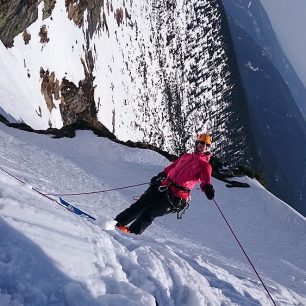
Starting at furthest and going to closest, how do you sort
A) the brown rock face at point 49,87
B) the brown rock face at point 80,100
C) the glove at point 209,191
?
the brown rock face at point 80,100 < the brown rock face at point 49,87 < the glove at point 209,191

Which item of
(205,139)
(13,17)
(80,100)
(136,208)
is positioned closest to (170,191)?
(136,208)

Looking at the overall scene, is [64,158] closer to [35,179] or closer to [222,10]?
[35,179]

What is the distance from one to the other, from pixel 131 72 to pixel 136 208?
6970 centimetres

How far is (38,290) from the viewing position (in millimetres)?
4234

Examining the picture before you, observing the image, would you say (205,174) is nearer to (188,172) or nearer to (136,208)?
(188,172)

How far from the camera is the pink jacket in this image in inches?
336

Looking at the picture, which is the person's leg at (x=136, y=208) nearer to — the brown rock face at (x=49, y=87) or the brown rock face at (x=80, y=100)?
the brown rock face at (x=49, y=87)

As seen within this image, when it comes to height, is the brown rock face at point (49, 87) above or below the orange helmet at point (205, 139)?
below

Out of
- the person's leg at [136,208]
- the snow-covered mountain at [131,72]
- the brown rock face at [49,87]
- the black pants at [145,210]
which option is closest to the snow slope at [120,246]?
the person's leg at [136,208]

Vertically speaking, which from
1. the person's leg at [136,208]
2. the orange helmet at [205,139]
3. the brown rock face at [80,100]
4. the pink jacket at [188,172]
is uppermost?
the orange helmet at [205,139]

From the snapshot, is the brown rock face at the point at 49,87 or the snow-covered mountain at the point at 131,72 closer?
the snow-covered mountain at the point at 131,72

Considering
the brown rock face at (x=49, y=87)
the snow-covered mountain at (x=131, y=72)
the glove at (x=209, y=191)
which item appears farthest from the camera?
the brown rock face at (x=49, y=87)

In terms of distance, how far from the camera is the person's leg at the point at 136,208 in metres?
8.62

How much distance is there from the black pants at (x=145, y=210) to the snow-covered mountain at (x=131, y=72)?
1848 cm
